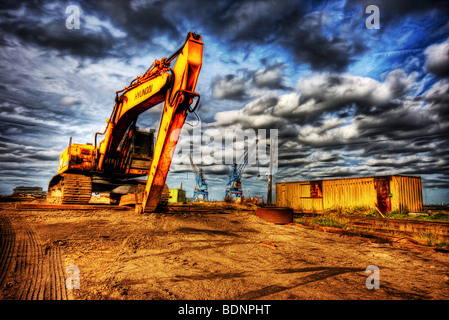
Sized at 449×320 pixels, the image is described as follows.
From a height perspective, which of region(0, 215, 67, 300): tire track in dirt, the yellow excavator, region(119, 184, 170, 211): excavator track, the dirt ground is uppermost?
the yellow excavator

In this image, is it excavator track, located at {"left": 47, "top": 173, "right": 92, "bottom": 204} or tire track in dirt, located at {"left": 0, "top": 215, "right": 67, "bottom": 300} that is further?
excavator track, located at {"left": 47, "top": 173, "right": 92, "bottom": 204}

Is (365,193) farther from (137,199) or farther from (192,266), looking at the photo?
(192,266)

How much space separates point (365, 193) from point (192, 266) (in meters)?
16.6

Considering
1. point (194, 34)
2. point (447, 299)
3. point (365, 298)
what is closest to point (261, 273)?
point (365, 298)

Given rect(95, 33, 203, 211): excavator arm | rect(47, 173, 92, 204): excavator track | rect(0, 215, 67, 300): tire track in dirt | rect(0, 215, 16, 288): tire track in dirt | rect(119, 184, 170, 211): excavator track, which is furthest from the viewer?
rect(47, 173, 92, 204): excavator track

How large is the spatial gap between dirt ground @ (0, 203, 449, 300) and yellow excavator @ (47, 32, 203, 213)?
2975 millimetres

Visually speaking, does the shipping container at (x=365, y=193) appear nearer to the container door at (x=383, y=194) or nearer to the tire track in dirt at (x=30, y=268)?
the container door at (x=383, y=194)

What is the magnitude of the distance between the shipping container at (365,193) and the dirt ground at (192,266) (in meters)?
11.0

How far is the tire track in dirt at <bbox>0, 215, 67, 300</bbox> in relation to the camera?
2857mm

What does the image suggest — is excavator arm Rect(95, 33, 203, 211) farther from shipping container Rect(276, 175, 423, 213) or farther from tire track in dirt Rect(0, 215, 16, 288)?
shipping container Rect(276, 175, 423, 213)

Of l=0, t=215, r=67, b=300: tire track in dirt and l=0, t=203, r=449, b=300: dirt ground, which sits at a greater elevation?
l=0, t=203, r=449, b=300: dirt ground

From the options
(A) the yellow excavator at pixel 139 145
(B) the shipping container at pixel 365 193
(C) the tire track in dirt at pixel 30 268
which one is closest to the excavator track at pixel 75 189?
(A) the yellow excavator at pixel 139 145

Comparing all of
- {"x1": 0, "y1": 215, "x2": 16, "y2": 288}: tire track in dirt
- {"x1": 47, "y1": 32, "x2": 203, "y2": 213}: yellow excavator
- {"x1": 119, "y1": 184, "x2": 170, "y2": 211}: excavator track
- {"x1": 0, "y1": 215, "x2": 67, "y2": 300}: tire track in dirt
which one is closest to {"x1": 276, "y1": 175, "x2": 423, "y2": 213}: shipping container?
{"x1": 119, "y1": 184, "x2": 170, "y2": 211}: excavator track
